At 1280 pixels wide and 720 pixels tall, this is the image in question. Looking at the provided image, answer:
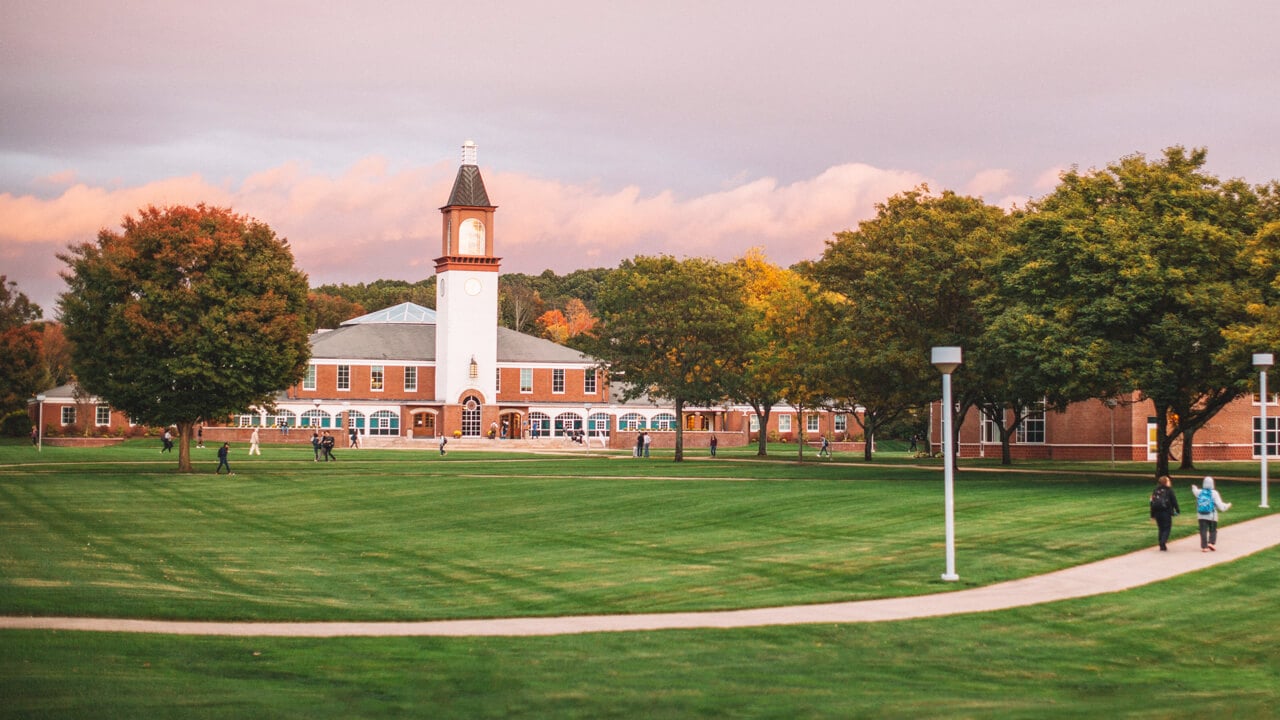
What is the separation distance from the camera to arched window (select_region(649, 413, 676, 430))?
11069 centimetres

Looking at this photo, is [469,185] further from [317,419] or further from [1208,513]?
[1208,513]

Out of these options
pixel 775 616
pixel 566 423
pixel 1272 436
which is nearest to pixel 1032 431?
pixel 1272 436

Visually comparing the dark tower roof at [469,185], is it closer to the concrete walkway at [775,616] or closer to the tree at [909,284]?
the tree at [909,284]

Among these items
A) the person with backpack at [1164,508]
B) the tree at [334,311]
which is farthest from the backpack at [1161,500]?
the tree at [334,311]

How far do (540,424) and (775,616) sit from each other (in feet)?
300

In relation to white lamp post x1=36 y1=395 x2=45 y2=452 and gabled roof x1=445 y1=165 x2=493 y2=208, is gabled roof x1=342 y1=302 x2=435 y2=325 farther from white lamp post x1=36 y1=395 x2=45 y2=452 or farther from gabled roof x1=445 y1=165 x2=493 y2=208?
white lamp post x1=36 y1=395 x2=45 y2=452

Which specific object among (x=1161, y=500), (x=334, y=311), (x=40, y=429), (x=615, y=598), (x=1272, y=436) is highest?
(x=334, y=311)

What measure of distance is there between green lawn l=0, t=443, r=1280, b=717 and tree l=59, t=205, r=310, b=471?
28.4ft

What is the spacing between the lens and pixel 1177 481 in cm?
4588

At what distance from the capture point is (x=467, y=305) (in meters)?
105

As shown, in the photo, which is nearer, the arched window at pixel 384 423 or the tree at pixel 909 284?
the tree at pixel 909 284

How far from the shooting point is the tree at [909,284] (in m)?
51.4

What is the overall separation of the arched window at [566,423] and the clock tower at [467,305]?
20.9 ft

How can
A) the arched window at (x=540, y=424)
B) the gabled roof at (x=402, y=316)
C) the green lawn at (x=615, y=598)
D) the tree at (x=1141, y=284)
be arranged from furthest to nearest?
the gabled roof at (x=402, y=316) → the arched window at (x=540, y=424) → the tree at (x=1141, y=284) → the green lawn at (x=615, y=598)
